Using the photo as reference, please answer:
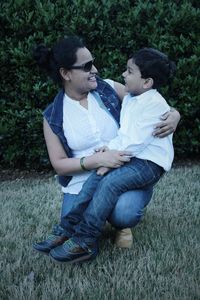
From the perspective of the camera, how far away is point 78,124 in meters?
4.14

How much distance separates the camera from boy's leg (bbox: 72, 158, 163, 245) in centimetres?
383

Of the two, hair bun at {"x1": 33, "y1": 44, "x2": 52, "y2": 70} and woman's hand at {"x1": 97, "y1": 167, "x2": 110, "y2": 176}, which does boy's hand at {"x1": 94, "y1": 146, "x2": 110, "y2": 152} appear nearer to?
woman's hand at {"x1": 97, "y1": 167, "x2": 110, "y2": 176}

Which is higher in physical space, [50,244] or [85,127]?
[85,127]

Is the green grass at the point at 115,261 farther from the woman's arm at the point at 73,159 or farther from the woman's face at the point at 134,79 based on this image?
the woman's face at the point at 134,79

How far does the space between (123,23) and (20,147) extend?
191 centimetres

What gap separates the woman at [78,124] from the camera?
4031 millimetres

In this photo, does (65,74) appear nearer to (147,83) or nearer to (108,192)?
(147,83)

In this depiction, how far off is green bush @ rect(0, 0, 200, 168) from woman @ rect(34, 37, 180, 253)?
2552 mm

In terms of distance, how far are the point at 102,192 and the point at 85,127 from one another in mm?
524

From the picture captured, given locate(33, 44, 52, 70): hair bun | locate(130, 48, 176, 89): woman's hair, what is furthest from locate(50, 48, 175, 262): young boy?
locate(33, 44, 52, 70): hair bun

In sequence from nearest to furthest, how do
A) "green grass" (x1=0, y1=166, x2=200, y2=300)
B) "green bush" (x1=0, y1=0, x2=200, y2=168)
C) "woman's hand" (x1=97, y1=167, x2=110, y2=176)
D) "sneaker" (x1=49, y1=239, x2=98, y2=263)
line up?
1. "green grass" (x1=0, y1=166, x2=200, y2=300)
2. "sneaker" (x1=49, y1=239, x2=98, y2=263)
3. "woman's hand" (x1=97, y1=167, x2=110, y2=176)
4. "green bush" (x1=0, y1=0, x2=200, y2=168)

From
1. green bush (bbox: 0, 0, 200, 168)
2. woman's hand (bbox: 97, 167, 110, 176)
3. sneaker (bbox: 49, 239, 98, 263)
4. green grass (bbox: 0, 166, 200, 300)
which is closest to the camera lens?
green grass (bbox: 0, 166, 200, 300)

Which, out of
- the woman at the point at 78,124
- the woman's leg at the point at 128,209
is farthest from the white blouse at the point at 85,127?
the woman's leg at the point at 128,209

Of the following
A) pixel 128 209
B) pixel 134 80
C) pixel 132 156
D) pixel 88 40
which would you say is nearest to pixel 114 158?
pixel 132 156
